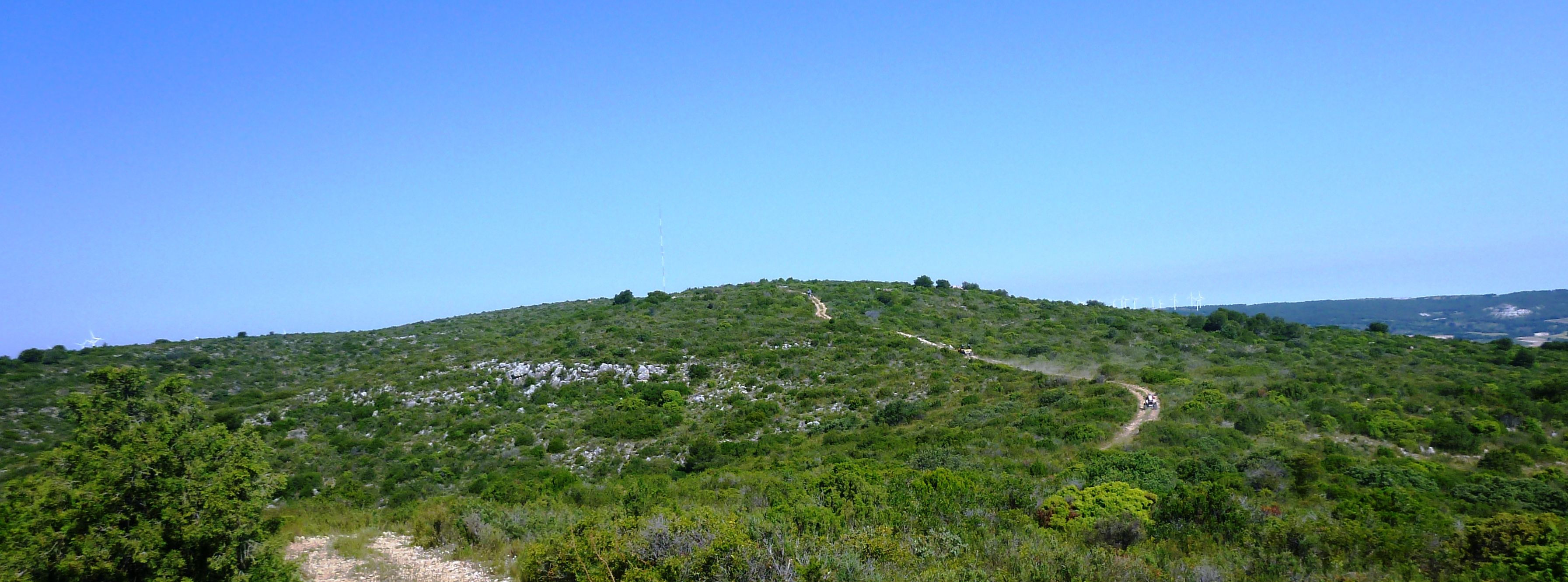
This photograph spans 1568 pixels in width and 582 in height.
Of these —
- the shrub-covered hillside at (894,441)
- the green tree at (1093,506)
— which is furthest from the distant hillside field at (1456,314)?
the green tree at (1093,506)

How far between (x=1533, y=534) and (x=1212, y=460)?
672 centimetres

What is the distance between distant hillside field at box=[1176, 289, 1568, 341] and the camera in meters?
68.1

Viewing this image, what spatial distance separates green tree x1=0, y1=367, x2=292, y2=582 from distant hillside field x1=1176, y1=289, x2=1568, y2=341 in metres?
61.5

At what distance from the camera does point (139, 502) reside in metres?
7.73

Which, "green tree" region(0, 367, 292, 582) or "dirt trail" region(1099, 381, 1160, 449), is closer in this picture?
"green tree" region(0, 367, 292, 582)

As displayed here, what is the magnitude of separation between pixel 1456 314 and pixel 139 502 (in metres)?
124

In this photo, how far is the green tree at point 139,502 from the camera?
737 centimetres

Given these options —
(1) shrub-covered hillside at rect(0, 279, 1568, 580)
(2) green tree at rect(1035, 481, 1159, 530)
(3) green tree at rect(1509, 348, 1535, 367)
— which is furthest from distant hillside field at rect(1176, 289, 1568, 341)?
(2) green tree at rect(1035, 481, 1159, 530)

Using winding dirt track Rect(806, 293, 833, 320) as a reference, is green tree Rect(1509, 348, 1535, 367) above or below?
below

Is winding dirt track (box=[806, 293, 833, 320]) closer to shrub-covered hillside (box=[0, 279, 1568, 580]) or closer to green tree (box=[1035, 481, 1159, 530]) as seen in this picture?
shrub-covered hillside (box=[0, 279, 1568, 580])

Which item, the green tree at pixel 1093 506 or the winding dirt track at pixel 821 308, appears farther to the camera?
the winding dirt track at pixel 821 308

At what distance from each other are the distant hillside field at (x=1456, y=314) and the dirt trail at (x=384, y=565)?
193 ft

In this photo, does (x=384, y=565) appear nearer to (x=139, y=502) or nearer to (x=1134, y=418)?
(x=139, y=502)

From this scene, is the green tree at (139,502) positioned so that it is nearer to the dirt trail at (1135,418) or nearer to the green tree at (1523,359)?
the dirt trail at (1135,418)
